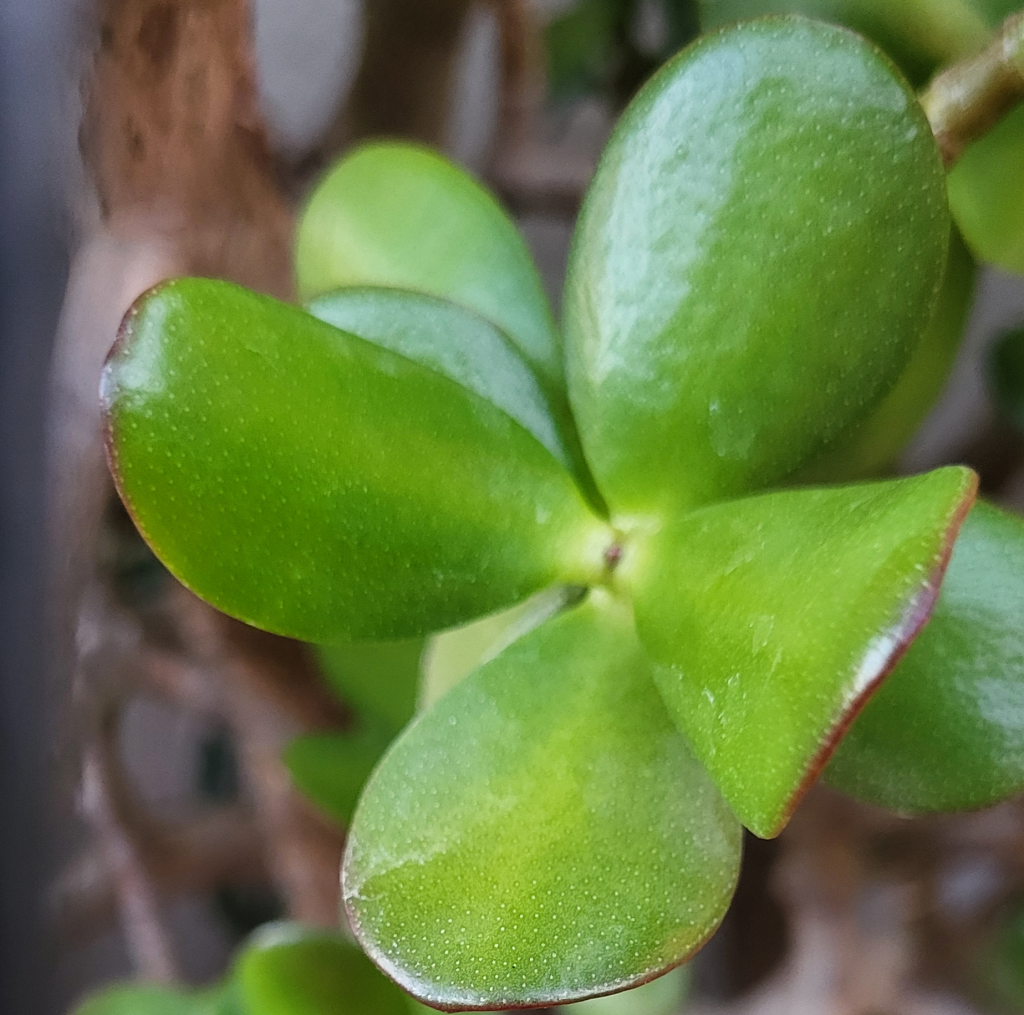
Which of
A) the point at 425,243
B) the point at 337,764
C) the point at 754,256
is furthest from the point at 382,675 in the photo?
the point at 754,256

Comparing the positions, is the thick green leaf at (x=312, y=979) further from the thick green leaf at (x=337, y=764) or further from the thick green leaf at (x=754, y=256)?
the thick green leaf at (x=754, y=256)

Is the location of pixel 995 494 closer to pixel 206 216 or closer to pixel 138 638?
pixel 206 216

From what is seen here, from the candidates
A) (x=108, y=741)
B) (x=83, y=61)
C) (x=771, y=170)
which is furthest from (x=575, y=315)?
(x=108, y=741)

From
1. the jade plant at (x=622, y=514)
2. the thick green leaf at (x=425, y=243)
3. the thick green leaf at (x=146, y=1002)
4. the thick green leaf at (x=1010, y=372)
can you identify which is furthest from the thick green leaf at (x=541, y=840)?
the thick green leaf at (x=146, y=1002)

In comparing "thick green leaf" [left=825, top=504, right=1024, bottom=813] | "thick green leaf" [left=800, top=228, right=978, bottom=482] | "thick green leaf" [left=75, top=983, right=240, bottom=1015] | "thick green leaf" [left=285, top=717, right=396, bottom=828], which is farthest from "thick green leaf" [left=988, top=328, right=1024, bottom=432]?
"thick green leaf" [left=75, top=983, right=240, bottom=1015]

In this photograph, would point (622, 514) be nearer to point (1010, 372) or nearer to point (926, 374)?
point (926, 374)

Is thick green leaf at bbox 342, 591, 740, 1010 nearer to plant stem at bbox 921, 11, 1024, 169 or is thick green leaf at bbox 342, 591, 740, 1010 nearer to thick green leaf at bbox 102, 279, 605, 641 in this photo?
thick green leaf at bbox 102, 279, 605, 641
